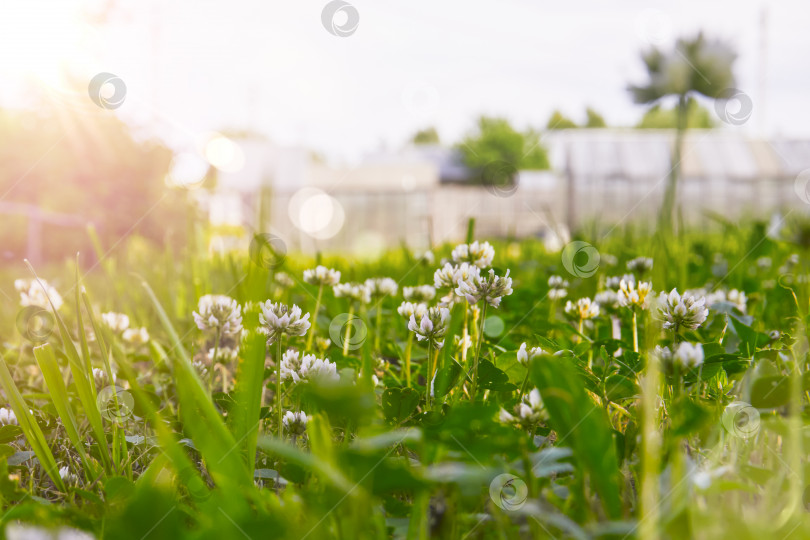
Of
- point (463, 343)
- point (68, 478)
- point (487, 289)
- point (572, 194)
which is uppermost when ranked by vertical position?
point (487, 289)

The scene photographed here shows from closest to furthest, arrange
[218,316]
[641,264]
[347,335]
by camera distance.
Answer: [218,316] < [347,335] < [641,264]

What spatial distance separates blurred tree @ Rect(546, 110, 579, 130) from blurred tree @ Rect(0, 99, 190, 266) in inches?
1103

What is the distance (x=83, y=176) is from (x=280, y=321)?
4.93 m

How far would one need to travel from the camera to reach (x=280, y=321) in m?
0.87

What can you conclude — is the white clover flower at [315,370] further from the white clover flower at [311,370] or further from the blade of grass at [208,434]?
the blade of grass at [208,434]

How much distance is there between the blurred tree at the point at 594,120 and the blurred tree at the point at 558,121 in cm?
95

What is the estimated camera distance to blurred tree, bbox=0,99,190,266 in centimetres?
491

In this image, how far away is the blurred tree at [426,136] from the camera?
48.4m

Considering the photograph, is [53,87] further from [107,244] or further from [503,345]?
[503,345]

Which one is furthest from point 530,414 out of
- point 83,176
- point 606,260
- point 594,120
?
point 594,120

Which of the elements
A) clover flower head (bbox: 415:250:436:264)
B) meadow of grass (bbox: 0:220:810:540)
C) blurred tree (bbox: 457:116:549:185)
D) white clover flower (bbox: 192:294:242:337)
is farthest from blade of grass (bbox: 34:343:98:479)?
blurred tree (bbox: 457:116:549:185)

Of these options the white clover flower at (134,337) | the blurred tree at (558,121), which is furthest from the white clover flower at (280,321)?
the blurred tree at (558,121)

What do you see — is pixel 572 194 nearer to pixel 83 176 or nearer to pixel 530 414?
pixel 83 176

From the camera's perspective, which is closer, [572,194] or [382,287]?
[382,287]
